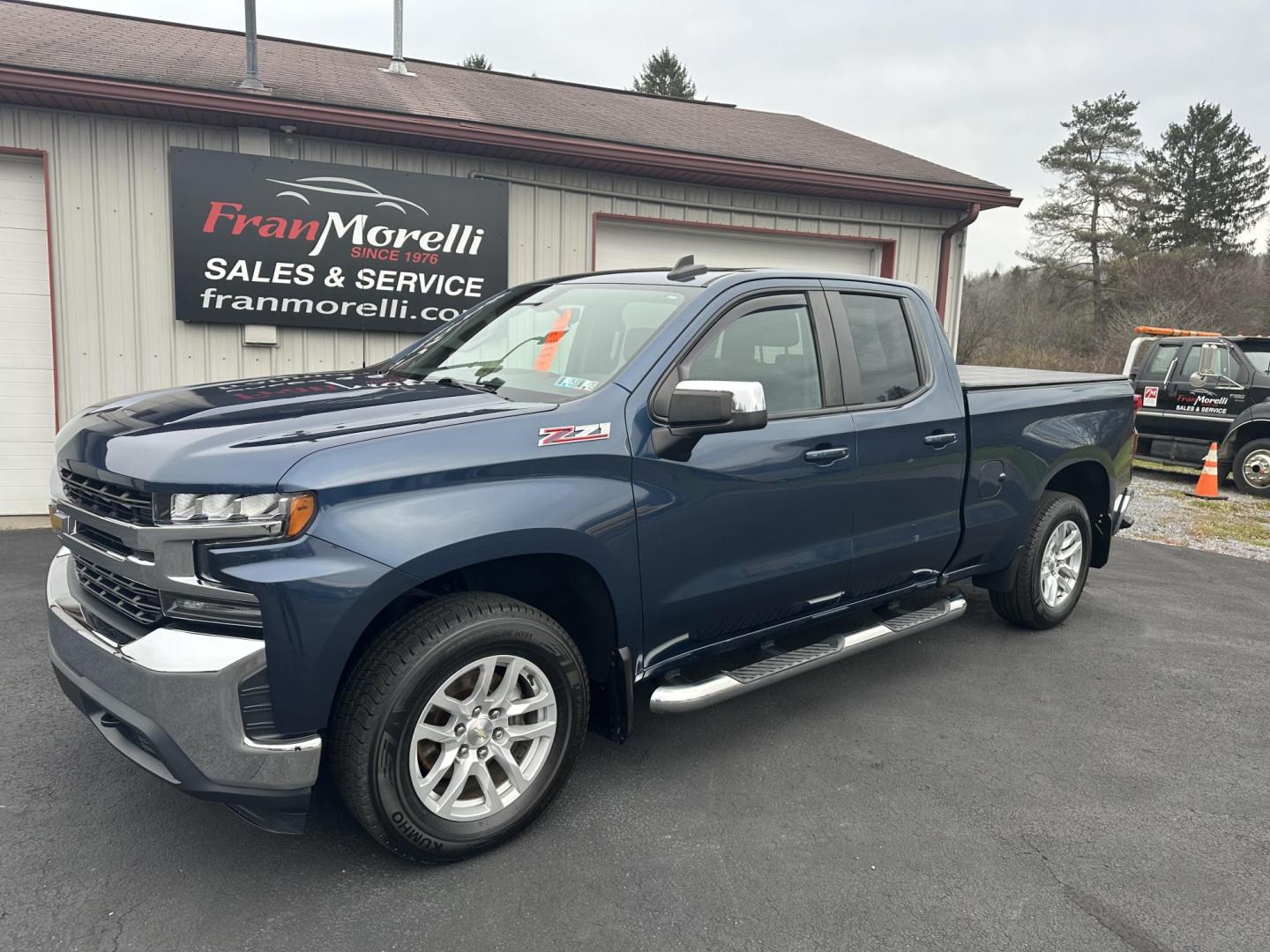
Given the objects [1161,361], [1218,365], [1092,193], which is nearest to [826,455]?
[1218,365]

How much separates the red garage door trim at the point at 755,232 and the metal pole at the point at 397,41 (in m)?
3.92

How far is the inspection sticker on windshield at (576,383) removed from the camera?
3.29 meters

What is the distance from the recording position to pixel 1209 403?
11.8 metres

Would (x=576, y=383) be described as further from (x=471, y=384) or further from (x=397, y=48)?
(x=397, y=48)

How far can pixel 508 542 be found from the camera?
2.80 metres

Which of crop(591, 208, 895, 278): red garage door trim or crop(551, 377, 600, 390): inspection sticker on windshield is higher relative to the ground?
crop(591, 208, 895, 278): red garage door trim

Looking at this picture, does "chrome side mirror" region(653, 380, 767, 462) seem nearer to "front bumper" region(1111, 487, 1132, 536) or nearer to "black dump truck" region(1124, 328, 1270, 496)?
"front bumper" region(1111, 487, 1132, 536)

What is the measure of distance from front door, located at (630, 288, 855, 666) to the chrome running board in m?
0.16

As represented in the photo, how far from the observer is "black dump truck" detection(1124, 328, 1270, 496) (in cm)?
1108

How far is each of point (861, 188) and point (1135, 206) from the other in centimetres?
3301

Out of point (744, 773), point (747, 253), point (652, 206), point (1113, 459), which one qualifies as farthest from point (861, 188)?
point (744, 773)

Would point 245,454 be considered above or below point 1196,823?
above

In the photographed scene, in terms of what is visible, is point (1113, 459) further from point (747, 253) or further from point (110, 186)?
point (110, 186)

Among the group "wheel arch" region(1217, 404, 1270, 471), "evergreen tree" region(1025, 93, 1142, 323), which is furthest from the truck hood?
"evergreen tree" region(1025, 93, 1142, 323)
